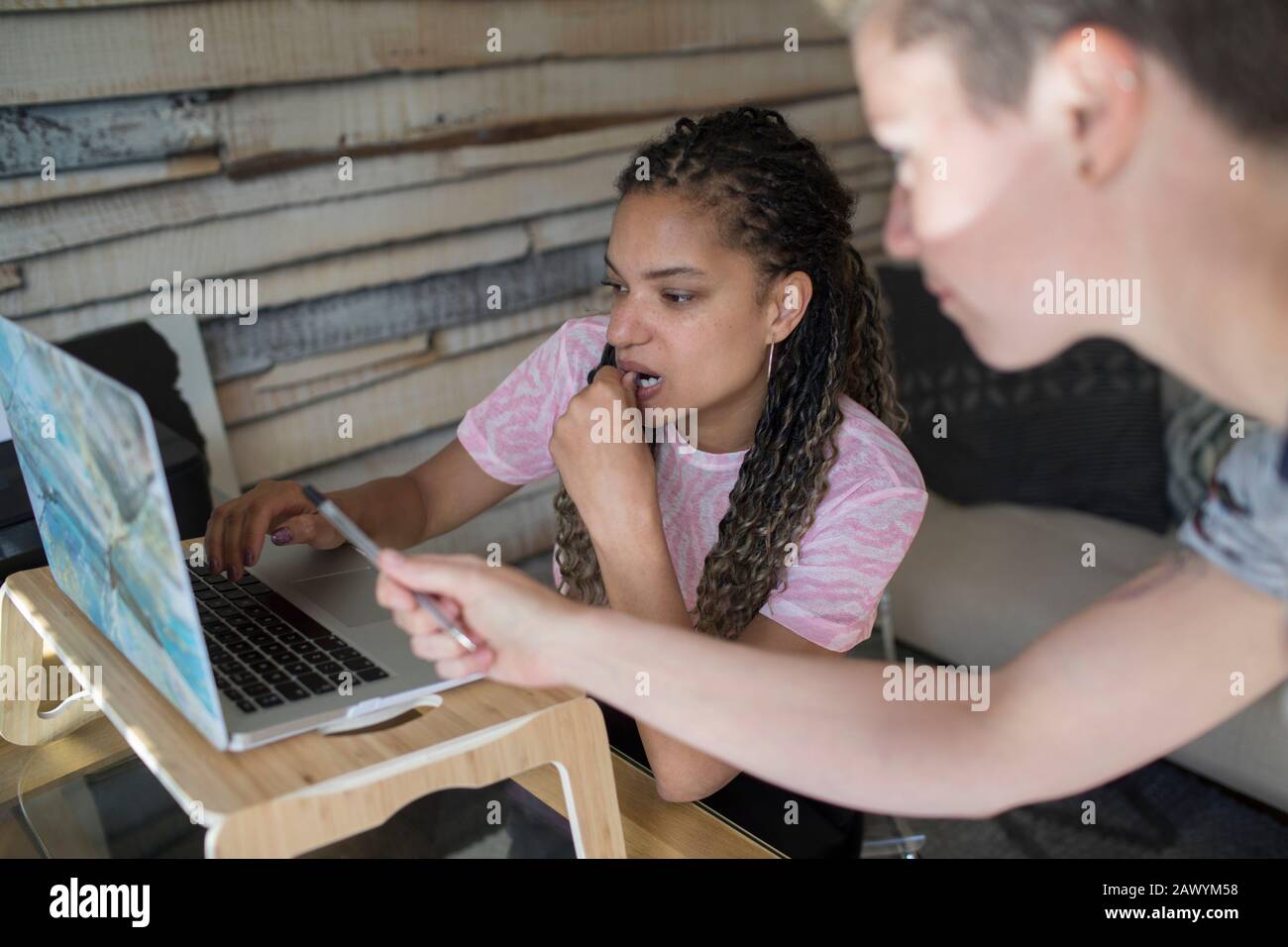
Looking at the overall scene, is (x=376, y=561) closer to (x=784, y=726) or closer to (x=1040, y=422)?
(x=784, y=726)

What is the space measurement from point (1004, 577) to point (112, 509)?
1.98 metres

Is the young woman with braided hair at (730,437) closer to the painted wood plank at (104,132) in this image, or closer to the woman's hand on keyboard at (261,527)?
the woman's hand on keyboard at (261,527)

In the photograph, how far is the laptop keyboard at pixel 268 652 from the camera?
0.95 m

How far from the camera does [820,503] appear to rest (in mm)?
1378

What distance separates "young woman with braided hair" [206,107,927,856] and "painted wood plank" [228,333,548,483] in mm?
687

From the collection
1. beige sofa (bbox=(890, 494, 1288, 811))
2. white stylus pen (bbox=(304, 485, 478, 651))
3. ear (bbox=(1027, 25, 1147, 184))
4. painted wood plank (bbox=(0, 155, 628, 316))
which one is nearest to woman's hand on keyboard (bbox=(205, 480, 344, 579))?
white stylus pen (bbox=(304, 485, 478, 651))

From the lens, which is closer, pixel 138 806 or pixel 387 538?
pixel 138 806

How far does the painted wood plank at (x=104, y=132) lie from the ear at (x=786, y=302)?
107 centimetres

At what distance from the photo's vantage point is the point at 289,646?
3.37ft

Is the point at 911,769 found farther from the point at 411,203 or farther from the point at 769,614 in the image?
the point at 411,203

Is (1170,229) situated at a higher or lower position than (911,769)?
higher

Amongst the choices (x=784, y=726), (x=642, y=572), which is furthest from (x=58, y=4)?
(x=784, y=726)
